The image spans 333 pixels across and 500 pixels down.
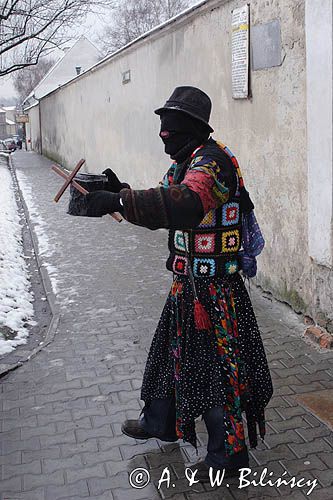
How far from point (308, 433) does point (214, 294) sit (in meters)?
1.13

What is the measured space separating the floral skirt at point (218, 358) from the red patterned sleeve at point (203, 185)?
19.9 inches

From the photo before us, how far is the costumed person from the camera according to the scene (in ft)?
9.82

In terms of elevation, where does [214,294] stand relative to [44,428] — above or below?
above

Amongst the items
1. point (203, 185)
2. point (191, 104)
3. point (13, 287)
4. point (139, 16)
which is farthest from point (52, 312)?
point (139, 16)

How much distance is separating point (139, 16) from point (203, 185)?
48.5 m

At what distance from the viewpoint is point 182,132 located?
3.00m

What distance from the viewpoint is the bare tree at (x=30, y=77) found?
67625 mm

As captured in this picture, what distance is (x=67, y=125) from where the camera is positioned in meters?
22.8

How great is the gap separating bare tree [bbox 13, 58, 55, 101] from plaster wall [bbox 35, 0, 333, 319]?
190 ft

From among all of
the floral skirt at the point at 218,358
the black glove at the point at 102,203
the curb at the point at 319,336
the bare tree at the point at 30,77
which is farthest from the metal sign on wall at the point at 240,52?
the bare tree at the point at 30,77

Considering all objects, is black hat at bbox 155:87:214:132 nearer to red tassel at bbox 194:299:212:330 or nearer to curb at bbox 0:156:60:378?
red tassel at bbox 194:299:212:330

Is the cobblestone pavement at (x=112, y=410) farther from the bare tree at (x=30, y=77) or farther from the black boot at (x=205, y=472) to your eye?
the bare tree at (x=30, y=77)

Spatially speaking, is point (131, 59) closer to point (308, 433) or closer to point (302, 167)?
point (302, 167)

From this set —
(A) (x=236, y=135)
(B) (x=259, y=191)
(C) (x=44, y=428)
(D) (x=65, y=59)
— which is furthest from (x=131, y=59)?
(D) (x=65, y=59)
